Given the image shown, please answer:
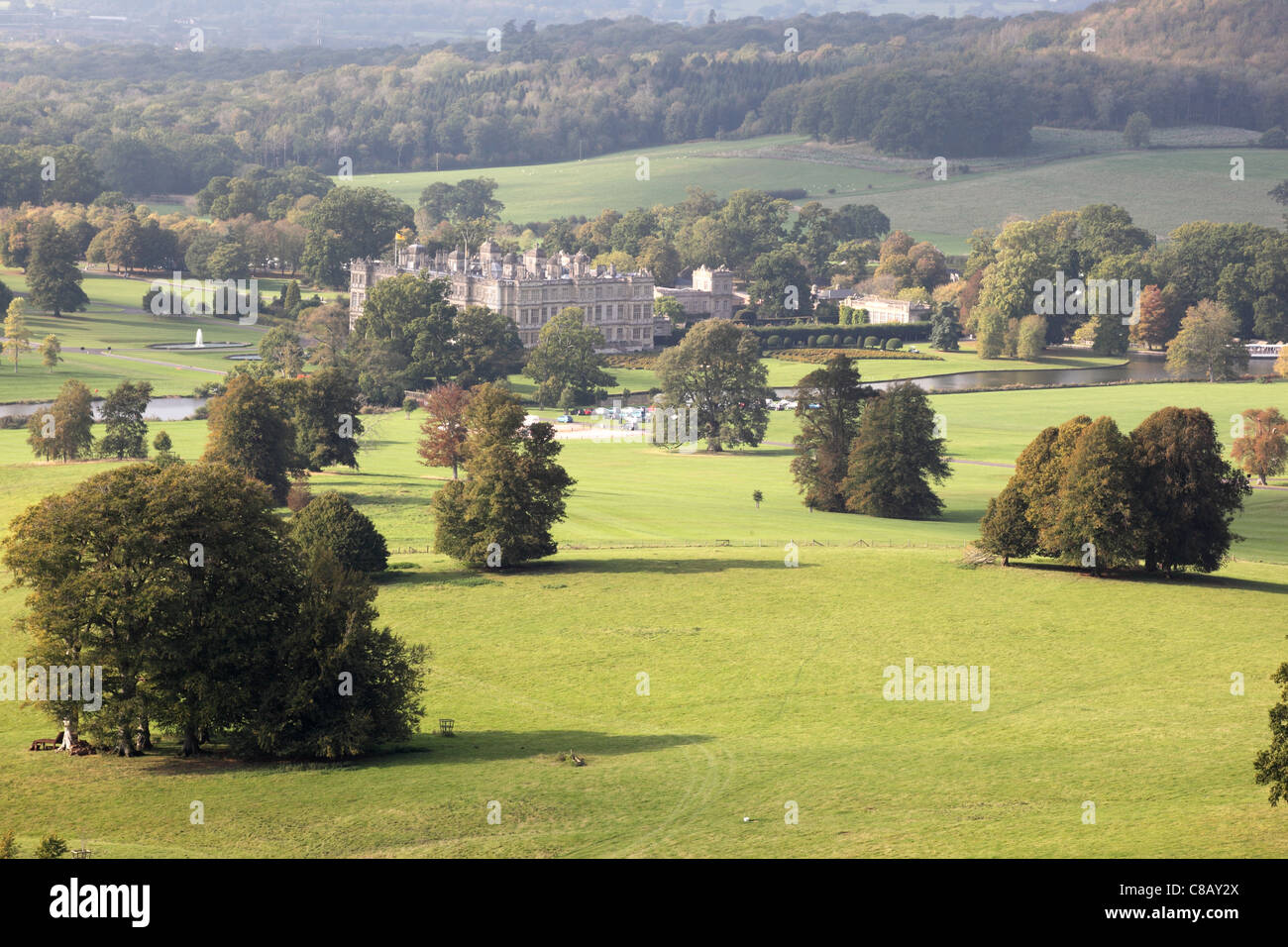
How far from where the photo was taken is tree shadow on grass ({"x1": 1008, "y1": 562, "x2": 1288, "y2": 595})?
2638 inches

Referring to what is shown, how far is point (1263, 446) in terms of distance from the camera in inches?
4006

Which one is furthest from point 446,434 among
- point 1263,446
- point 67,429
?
point 1263,446

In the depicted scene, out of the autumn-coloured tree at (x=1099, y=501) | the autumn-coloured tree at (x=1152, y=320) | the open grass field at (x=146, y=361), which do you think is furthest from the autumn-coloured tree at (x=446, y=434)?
the autumn-coloured tree at (x=1152, y=320)

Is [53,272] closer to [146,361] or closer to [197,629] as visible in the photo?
[146,361]

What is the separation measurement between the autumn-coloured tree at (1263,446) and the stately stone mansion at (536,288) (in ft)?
287

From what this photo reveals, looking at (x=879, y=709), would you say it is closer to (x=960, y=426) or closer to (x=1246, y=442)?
(x=1246, y=442)

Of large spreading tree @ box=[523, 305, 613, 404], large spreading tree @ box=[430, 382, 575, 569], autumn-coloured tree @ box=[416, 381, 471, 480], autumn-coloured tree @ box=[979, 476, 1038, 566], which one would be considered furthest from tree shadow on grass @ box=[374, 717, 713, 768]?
large spreading tree @ box=[523, 305, 613, 404]

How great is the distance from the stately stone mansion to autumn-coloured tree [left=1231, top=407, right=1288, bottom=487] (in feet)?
287

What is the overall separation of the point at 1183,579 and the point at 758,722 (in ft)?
90.1

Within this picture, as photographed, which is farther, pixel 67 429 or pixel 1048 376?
pixel 1048 376

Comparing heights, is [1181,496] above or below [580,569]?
above

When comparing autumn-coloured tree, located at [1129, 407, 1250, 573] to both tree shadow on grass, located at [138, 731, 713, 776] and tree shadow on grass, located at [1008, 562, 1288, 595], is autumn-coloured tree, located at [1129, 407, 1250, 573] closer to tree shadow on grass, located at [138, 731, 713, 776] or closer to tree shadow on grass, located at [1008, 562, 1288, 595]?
tree shadow on grass, located at [1008, 562, 1288, 595]

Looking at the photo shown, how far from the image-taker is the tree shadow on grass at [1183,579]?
67000 mm
